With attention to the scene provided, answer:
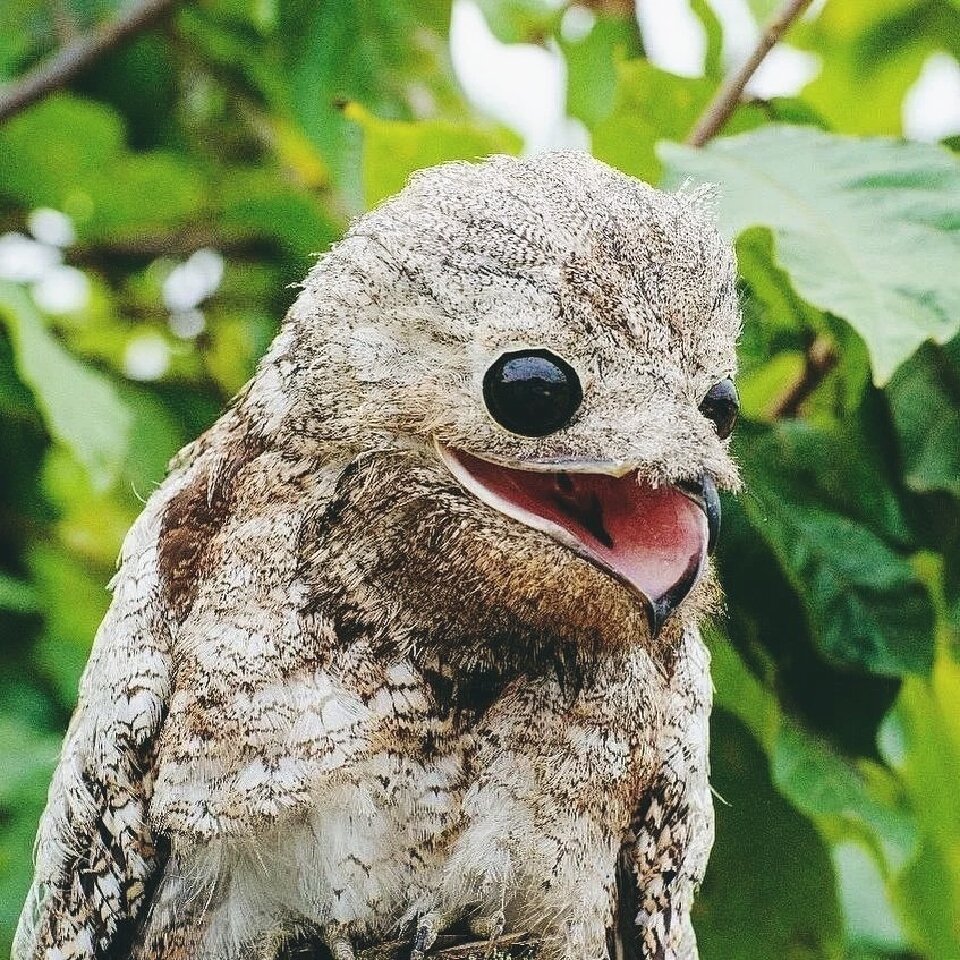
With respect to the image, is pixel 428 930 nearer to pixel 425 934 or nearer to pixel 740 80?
pixel 425 934

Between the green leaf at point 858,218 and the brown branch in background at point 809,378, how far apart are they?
1.32 ft

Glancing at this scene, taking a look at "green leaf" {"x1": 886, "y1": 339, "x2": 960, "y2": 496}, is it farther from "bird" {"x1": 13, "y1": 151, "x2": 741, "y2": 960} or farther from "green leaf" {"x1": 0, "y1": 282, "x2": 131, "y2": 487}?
"green leaf" {"x1": 0, "y1": 282, "x2": 131, "y2": 487}

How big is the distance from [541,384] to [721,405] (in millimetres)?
338

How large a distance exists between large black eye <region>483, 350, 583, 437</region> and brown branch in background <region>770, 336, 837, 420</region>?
136 centimetres

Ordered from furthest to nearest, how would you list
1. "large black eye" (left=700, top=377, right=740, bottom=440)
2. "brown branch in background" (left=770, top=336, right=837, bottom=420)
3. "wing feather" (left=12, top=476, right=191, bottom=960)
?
1. "brown branch in background" (left=770, top=336, right=837, bottom=420)
2. "wing feather" (left=12, top=476, right=191, bottom=960)
3. "large black eye" (left=700, top=377, right=740, bottom=440)

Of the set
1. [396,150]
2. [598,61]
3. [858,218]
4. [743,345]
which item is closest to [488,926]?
[743,345]

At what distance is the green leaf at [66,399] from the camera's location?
305 centimetres

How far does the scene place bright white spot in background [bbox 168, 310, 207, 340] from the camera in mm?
4566

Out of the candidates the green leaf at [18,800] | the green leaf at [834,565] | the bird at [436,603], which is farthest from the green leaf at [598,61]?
the green leaf at [18,800]

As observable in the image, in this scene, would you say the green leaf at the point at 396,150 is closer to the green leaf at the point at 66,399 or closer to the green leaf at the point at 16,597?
the green leaf at the point at 66,399

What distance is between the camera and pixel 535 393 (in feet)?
5.68

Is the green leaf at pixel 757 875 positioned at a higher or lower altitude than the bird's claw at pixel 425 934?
lower

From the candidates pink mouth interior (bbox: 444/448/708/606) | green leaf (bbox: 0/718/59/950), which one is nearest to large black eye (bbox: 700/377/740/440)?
pink mouth interior (bbox: 444/448/708/606)

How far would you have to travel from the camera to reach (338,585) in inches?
77.9
